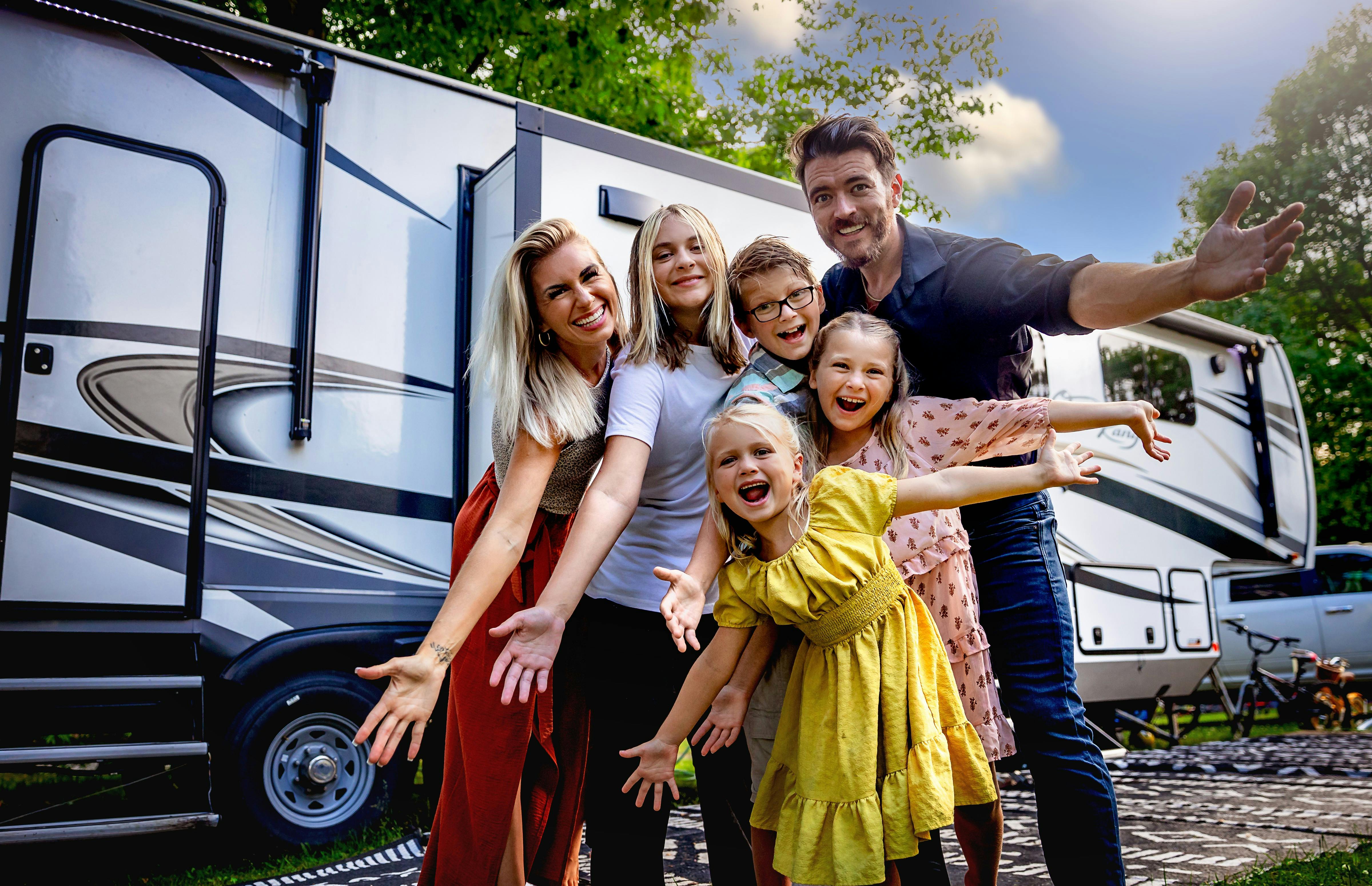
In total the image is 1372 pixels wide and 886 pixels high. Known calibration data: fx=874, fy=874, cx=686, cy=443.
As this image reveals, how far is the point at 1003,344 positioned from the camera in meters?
1.96

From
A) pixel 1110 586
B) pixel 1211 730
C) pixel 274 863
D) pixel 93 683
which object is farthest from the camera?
pixel 1211 730

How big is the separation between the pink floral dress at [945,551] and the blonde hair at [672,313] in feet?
1.33

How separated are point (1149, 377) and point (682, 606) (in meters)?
5.71

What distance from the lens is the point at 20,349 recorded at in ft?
10.1

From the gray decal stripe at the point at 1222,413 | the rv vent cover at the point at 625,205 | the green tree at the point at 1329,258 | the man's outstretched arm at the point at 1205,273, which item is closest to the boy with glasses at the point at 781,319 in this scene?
the man's outstretched arm at the point at 1205,273

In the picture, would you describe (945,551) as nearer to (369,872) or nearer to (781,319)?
(781,319)

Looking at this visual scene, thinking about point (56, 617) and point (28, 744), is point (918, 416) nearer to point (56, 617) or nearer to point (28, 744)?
point (56, 617)

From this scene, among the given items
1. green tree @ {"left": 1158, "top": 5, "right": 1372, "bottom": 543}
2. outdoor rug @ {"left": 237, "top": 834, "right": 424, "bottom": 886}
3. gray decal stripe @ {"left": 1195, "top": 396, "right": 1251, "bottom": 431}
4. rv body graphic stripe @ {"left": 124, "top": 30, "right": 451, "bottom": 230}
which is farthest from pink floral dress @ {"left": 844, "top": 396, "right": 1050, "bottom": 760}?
green tree @ {"left": 1158, "top": 5, "right": 1372, "bottom": 543}

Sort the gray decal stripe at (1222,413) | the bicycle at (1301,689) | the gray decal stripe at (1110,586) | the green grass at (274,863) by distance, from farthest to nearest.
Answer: the bicycle at (1301,689), the gray decal stripe at (1222,413), the gray decal stripe at (1110,586), the green grass at (274,863)

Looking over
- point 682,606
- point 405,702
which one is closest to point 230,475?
point 405,702

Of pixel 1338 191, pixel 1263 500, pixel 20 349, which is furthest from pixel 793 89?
pixel 1338 191

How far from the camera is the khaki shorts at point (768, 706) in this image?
1.95 meters

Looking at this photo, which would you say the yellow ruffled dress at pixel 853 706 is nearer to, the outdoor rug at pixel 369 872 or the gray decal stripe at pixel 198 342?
the outdoor rug at pixel 369 872

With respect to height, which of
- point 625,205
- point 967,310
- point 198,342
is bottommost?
point 967,310
